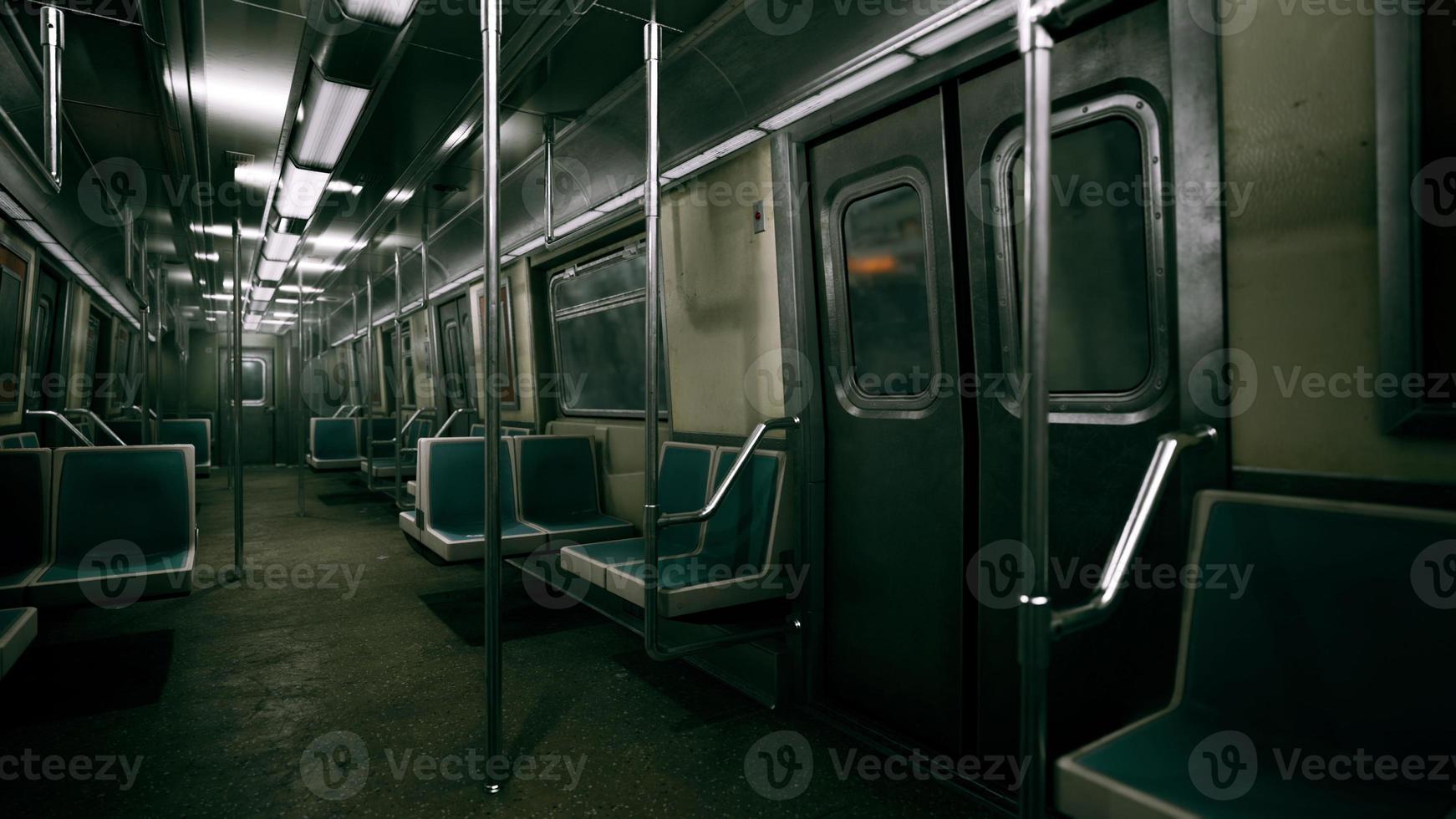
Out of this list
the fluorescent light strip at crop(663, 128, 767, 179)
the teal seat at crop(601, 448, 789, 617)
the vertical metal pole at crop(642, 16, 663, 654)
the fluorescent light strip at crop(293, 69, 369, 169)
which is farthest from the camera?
the fluorescent light strip at crop(293, 69, 369, 169)

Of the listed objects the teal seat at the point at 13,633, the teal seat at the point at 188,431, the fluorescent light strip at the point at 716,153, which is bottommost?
the teal seat at the point at 13,633

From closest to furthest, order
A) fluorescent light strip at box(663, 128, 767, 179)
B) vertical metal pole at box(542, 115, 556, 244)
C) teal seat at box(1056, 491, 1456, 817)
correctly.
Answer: teal seat at box(1056, 491, 1456, 817) → fluorescent light strip at box(663, 128, 767, 179) → vertical metal pole at box(542, 115, 556, 244)

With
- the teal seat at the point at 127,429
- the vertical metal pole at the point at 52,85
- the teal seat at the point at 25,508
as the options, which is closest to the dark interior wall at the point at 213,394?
the teal seat at the point at 127,429

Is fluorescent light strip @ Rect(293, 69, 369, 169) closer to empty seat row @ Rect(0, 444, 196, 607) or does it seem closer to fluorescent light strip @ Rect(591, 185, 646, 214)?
fluorescent light strip @ Rect(591, 185, 646, 214)

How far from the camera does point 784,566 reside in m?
3.27

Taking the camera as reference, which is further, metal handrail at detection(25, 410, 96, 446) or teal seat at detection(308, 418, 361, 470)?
teal seat at detection(308, 418, 361, 470)

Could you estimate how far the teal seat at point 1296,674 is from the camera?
4.91 feet

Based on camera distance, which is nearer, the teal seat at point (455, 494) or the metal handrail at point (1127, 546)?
the metal handrail at point (1127, 546)

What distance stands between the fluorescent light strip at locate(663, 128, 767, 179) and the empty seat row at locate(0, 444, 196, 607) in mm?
2904

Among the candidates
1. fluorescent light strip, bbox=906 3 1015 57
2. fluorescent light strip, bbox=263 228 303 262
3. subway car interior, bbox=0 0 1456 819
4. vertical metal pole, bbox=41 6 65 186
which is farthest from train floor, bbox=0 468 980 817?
fluorescent light strip, bbox=263 228 303 262

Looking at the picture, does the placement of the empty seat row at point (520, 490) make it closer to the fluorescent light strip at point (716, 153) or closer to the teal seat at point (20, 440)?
the fluorescent light strip at point (716, 153)

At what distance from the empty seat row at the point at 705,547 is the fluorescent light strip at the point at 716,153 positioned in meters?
1.42

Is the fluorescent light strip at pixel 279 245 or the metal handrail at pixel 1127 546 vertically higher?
the fluorescent light strip at pixel 279 245

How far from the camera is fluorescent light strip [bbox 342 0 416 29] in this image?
2760mm
